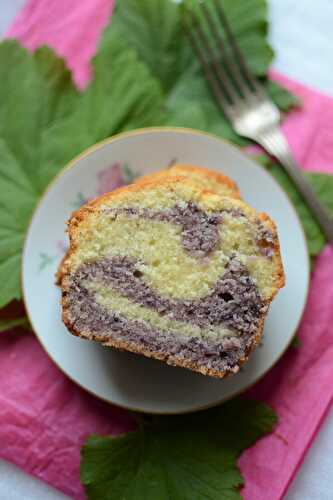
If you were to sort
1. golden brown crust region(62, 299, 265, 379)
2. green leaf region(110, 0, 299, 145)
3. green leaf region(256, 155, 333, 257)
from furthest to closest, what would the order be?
green leaf region(110, 0, 299, 145) → green leaf region(256, 155, 333, 257) → golden brown crust region(62, 299, 265, 379)

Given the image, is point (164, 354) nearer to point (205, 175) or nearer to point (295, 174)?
point (205, 175)

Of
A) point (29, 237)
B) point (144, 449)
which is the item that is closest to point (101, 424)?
point (144, 449)

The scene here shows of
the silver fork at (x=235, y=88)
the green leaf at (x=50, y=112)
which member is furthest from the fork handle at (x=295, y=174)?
the green leaf at (x=50, y=112)

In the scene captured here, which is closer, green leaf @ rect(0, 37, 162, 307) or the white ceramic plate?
the white ceramic plate

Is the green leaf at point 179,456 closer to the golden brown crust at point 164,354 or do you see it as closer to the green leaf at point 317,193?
the golden brown crust at point 164,354

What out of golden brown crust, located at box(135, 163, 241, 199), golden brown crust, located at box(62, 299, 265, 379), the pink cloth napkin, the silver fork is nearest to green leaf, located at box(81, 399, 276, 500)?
the pink cloth napkin

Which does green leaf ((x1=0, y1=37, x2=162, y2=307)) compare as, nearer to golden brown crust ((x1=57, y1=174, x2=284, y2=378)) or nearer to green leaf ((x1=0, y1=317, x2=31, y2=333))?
green leaf ((x1=0, y1=317, x2=31, y2=333))
